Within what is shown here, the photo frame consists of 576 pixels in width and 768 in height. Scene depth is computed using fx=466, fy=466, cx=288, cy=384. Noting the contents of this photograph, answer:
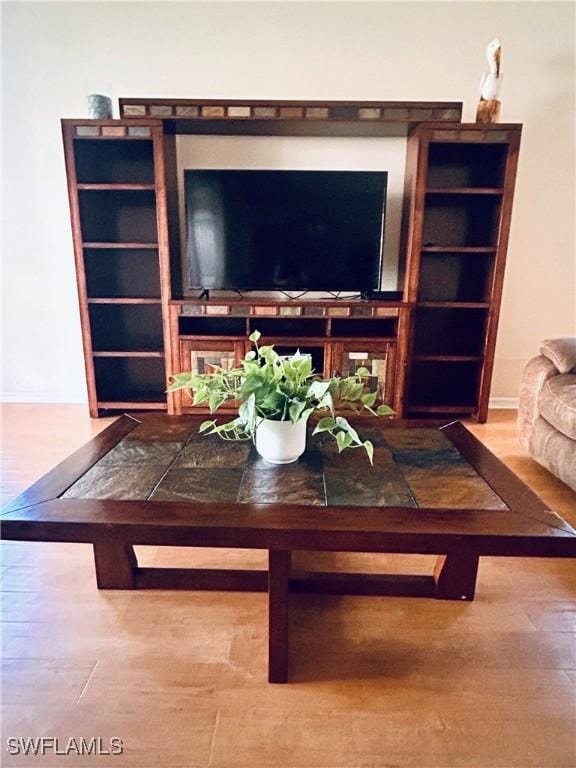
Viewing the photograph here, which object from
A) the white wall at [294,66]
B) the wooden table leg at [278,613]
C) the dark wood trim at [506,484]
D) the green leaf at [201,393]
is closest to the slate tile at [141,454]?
the green leaf at [201,393]

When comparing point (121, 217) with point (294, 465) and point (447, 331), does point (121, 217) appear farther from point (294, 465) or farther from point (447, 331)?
point (294, 465)

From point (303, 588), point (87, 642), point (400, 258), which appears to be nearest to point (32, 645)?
point (87, 642)

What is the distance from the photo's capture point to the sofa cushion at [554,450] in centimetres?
193

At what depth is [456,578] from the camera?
4.51ft

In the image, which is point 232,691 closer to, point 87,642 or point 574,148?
point 87,642

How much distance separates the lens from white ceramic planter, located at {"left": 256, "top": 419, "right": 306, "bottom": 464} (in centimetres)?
121

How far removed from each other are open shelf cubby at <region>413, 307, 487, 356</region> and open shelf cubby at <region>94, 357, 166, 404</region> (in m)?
1.74

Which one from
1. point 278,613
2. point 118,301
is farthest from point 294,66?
point 278,613

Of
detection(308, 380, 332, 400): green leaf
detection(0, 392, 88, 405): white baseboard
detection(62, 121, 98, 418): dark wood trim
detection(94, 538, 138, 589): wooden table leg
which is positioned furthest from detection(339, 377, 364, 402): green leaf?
detection(0, 392, 88, 405): white baseboard

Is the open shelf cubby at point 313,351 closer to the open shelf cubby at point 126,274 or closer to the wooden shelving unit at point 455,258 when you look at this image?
the wooden shelving unit at point 455,258

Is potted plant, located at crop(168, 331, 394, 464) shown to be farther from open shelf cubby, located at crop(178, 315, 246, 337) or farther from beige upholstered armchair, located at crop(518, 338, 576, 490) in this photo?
open shelf cubby, located at crop(178, 315, 246, 337)

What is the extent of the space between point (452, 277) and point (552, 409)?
1245mm

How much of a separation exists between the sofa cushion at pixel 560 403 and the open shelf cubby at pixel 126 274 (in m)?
2.31

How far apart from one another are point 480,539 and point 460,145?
256cm
